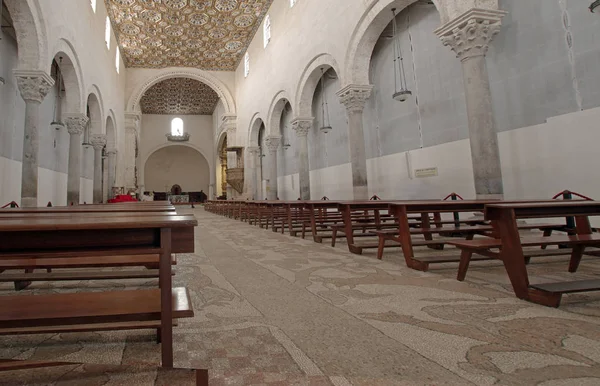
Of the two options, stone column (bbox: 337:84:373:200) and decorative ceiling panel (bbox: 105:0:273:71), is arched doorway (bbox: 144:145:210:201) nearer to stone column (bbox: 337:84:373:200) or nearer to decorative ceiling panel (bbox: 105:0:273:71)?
decorative ceiling panel (bbox: 105:0:273:71)

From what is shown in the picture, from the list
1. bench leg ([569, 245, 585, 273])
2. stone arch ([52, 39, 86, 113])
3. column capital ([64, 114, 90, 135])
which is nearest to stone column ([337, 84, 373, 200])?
bench leg ([569, 245, 585, 273])

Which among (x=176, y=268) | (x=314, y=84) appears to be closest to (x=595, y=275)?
(x=176, y=268)

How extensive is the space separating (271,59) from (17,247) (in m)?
15.4

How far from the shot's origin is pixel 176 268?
3.55m

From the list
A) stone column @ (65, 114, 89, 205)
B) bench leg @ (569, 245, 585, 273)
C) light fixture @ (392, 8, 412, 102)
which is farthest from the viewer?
stone column @ (65, 114, 89, 205)

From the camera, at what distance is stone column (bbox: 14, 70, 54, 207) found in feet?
24.8

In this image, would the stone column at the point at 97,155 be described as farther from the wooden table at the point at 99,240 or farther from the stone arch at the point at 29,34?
the wooden table at the point at 99,240

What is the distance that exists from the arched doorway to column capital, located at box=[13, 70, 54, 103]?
889 inches

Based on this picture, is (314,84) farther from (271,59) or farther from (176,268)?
(176,268)

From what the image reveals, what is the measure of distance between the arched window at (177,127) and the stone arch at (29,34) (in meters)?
20.5

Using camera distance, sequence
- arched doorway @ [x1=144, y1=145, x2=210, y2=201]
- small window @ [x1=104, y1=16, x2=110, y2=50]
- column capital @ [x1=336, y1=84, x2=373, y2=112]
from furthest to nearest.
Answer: arched doorway @ [x1=144, y1=145, x2=210, y2=201], small window @ [x1=104, y1=16, x2=110, y2=50], column capital @ [x1=336, y1=84, x2=373, y2=112]

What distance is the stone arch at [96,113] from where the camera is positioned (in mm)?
13352

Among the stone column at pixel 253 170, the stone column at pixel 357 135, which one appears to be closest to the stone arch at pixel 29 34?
the stone column at pixel 357 135

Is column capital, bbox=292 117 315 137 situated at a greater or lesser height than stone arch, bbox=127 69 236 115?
lesser
